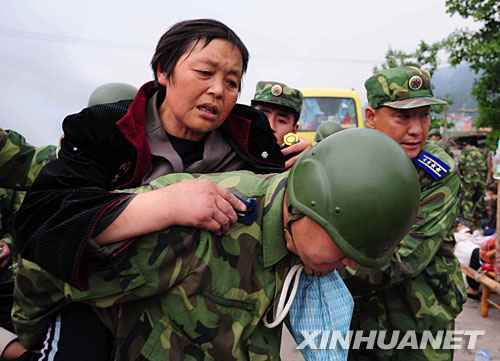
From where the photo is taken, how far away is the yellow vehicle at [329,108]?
24.2ft

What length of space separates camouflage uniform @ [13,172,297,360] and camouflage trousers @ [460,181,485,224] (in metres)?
9.94

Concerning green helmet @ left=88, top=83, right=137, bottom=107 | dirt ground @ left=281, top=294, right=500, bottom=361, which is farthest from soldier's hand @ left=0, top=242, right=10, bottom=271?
dirt ground @ left=281, top=294, right=500, bottom=361

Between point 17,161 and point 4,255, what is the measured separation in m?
0.73

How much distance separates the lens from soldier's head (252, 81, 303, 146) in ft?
10.4

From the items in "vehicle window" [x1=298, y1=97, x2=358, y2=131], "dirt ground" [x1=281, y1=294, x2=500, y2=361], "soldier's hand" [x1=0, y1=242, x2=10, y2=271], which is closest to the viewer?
"soldier's hand" [x1=0, y1=242, x2=10, y2=271]

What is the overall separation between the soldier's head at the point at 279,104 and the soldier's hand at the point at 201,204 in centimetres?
213

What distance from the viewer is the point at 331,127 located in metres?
4.93

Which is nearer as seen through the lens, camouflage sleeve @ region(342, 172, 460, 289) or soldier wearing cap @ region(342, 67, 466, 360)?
camouflage sleeve @ region(342, 172, 460, 289)

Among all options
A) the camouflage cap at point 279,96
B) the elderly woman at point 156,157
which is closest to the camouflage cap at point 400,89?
the camouflage cap at point 279,96

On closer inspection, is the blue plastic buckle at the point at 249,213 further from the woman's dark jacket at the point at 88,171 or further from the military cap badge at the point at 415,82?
the military cap badge at the point at 415,82

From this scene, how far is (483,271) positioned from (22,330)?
15.8 ft

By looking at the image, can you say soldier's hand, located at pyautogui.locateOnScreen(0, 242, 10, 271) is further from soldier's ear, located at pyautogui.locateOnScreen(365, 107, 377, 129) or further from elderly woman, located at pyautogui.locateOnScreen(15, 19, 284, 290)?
soldier's ear, located at pyautogui.locateOnScreen(365, 107, 377, 129)

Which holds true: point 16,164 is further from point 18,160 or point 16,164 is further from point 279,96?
point 279,96

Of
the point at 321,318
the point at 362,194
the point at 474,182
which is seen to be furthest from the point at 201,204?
the point at 474,182
